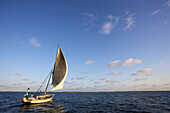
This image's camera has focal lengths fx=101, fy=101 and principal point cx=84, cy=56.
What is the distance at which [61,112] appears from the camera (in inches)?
729

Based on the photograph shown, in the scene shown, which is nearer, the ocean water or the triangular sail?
the ocean water

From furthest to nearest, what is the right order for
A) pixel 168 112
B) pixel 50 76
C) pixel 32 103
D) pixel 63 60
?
1. pixel 50 76
2. pixel 63 60
3. pixel 32 103
4. pixel 168 112

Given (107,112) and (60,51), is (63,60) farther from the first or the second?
(107,112)

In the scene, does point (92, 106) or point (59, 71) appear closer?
point (92, 106)

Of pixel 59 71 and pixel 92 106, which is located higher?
pixel 59 71

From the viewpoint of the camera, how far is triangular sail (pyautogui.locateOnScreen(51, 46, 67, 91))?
94.5 feet

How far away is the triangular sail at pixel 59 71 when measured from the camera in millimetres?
28797

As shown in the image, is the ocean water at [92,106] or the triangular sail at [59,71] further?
the triangular sail at [59,71]

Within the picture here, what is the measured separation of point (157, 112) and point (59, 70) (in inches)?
Answer: 963

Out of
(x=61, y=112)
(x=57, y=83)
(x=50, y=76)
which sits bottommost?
(x=61, y=112)

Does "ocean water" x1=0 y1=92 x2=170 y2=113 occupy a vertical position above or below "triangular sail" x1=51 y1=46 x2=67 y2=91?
below

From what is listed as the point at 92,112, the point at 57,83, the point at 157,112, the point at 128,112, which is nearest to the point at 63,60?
the point at 57,83

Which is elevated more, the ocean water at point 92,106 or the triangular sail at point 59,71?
the triangular sail at point 59,71

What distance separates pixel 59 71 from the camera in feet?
97.8
